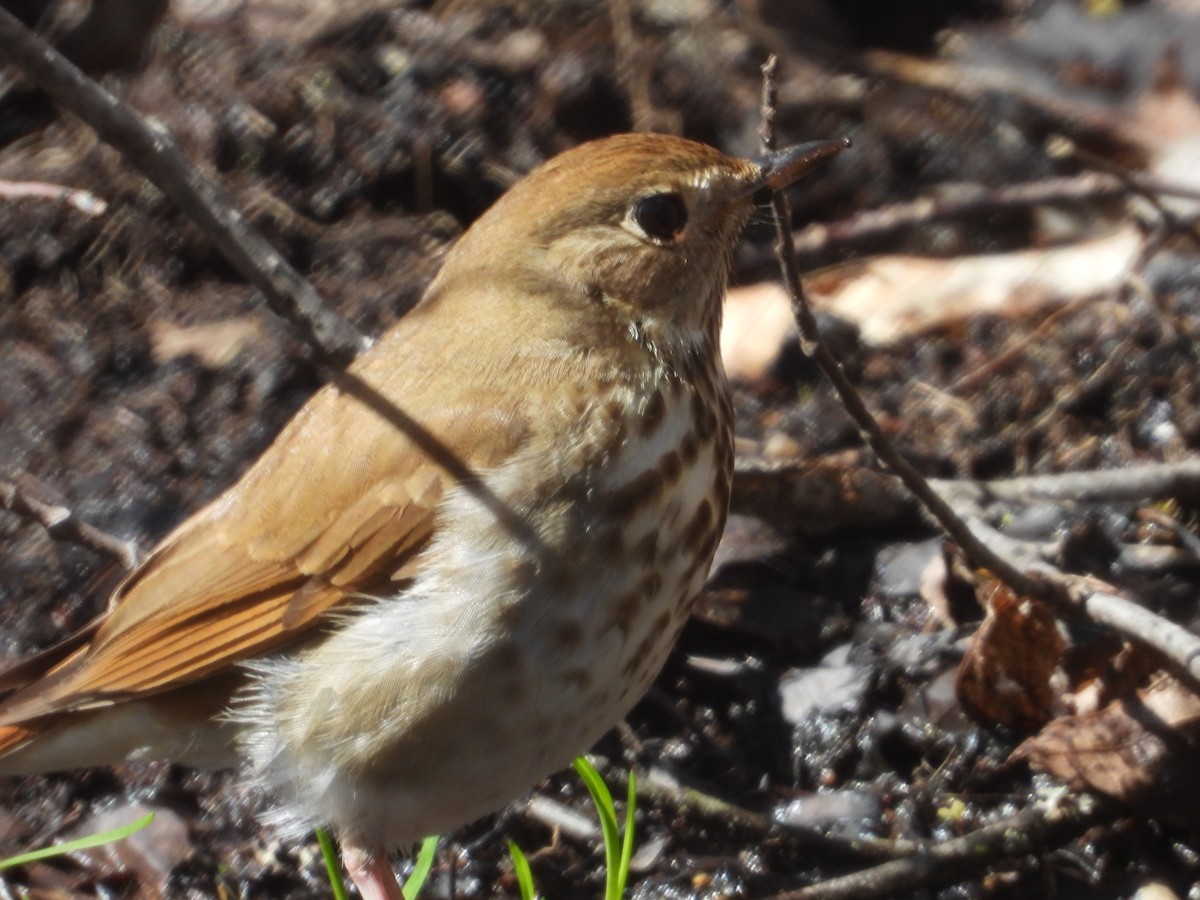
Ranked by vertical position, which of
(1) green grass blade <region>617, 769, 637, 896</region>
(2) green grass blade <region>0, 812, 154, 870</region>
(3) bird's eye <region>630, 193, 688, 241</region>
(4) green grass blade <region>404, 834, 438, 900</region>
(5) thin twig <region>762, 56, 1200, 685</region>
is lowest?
(4) green grass blade <region>404, 834, 438, 900</region>

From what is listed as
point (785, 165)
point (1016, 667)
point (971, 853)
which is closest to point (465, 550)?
point (785, 165)

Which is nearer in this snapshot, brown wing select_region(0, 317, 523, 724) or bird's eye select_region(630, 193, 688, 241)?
brown wing select_region(0, 317, 523, 724)

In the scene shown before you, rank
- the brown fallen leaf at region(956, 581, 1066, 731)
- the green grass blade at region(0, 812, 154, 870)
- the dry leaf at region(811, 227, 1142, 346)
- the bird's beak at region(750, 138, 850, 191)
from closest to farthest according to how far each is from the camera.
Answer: the green grass blade at region(0, 812, 154, 870) → the bird's beak at region(750, 138, 850, 191) → the brown fallen leaf at region(956, 581, 1066, 731) → the dry leaf at region(811, 227, 1142, 346)

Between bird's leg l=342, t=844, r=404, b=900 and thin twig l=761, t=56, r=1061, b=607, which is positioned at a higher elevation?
thin twig l=761, t=56, r=1061, b=607

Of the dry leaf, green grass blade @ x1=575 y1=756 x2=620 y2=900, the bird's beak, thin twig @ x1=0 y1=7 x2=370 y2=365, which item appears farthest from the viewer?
the dry leaf

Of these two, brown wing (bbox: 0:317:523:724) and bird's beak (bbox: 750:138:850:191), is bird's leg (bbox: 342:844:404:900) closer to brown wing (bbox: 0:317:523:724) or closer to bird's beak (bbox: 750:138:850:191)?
brown wing (bbox: 0:317:523:724)

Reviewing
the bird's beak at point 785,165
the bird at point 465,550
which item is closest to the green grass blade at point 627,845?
the bird at point 465,550

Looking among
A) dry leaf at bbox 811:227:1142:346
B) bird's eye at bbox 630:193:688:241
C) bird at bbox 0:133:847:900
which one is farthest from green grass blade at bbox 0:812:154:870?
dry leaf at bbox 811:227:1142:346

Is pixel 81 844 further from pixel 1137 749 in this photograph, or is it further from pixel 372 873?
pixel 1137 749

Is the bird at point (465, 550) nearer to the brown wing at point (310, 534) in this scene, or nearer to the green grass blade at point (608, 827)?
the brown wing at point (310, 534)
